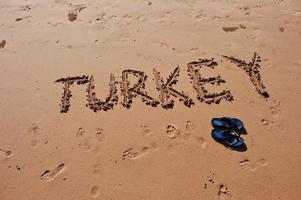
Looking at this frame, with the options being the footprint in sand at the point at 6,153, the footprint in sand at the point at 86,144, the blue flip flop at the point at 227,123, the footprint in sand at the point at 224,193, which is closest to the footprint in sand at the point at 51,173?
the footprint in sand at the point at 86,144

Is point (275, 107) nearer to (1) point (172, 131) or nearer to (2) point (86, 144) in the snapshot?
(1) point (172, 131)

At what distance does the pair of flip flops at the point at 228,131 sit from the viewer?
13.7 feet

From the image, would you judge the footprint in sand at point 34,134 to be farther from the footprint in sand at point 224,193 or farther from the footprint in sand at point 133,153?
the footprint in sand at point 224,193

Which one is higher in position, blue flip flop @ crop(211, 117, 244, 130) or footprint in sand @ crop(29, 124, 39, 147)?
blue flip flop @ crop(211, 117, 244, 130)

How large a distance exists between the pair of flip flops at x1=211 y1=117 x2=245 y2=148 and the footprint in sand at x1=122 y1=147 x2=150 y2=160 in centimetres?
92

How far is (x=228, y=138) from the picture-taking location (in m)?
4.21

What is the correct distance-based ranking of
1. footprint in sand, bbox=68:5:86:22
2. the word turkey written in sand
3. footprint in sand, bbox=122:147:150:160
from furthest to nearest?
footprint in sand, bbox=68:5:86:22, the word turkey written in sand, footprint in sand, bbox=122:147:150:160

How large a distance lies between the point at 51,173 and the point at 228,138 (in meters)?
2.27

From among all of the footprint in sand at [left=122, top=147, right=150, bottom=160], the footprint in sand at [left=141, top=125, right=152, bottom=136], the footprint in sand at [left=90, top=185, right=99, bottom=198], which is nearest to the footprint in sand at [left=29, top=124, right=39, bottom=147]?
the footprint in sand at [left=90, top=185, right=99, bottom=198]

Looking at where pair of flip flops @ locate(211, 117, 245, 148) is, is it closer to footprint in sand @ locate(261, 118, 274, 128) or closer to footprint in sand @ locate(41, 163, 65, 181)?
footprint in sand @ locate(261, 118, 274, 128)

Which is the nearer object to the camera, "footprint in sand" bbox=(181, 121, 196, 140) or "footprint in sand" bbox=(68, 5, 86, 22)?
"footprint in sand" bbox=(181, 121, 196, 140)

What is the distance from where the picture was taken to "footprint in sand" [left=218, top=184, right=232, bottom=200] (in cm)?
370

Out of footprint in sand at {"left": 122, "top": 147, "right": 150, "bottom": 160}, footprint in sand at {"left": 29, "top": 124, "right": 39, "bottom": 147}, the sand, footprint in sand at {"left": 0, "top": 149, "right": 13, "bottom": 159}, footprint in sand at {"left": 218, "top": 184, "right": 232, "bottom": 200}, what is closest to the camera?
footprint in sand at {"left": 218, "top": 184, "right": 232, "bottom": 200}

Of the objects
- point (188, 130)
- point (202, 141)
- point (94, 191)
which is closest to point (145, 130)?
point (188, 130)
